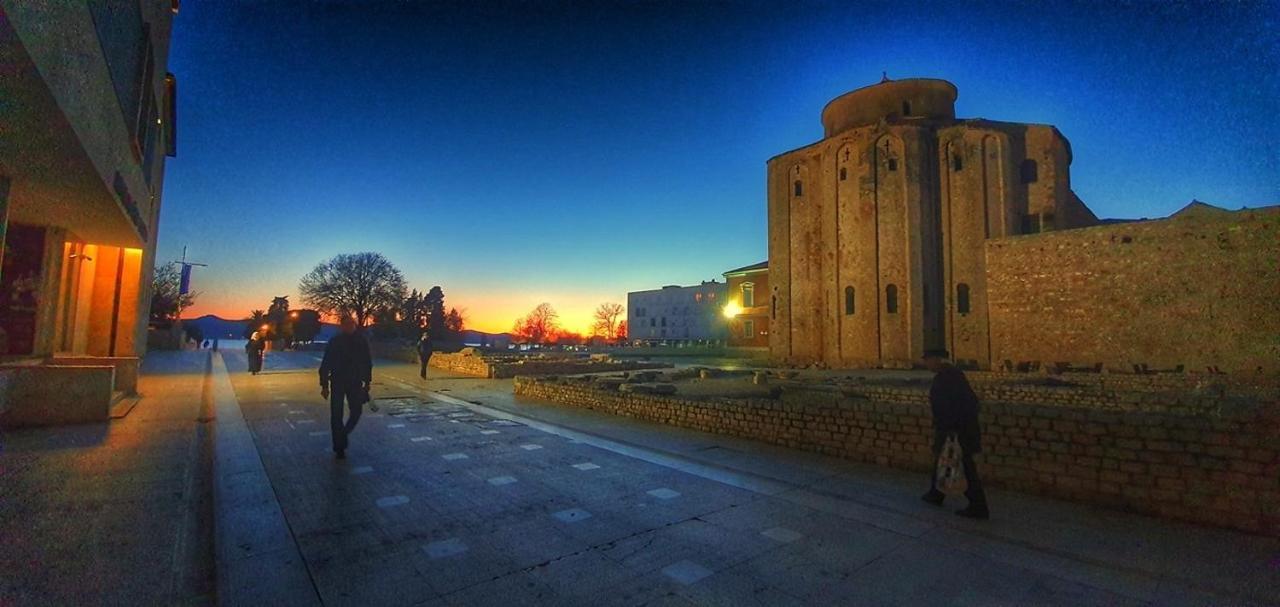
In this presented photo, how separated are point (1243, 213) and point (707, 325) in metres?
66.1

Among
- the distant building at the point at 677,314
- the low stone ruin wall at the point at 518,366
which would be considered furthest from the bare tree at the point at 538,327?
the low stone ruin wall at the point at 518,366

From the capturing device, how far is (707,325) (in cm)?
8112

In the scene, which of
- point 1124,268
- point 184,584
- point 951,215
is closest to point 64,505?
point 184,584

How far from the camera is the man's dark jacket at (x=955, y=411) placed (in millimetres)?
4516

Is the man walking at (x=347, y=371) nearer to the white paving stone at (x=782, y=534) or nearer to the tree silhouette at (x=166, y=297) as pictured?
the white paving stone at (x=782, y=534)

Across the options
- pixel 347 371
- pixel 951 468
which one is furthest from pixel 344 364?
pixel 951 468

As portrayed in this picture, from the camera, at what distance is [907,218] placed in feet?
88.2

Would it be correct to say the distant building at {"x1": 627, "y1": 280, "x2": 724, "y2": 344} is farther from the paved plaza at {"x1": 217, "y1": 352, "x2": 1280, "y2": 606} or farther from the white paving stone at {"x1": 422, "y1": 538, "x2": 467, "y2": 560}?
the white paving stone at {"x1": 422, "y1": 538, "x2": 467, "y2": 560}

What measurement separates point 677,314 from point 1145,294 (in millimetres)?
67596

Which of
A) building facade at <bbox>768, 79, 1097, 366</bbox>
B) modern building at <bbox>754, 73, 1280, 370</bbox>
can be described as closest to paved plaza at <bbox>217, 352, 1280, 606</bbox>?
modern building at <bbox>754, 73, 1280, 370</bbox>

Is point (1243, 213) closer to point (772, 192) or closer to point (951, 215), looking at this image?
point (951, 215)

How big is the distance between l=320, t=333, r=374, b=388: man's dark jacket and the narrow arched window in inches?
1287

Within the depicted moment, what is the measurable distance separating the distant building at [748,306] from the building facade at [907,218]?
33.3 feet

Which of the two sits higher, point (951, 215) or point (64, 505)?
point (951, 215)
